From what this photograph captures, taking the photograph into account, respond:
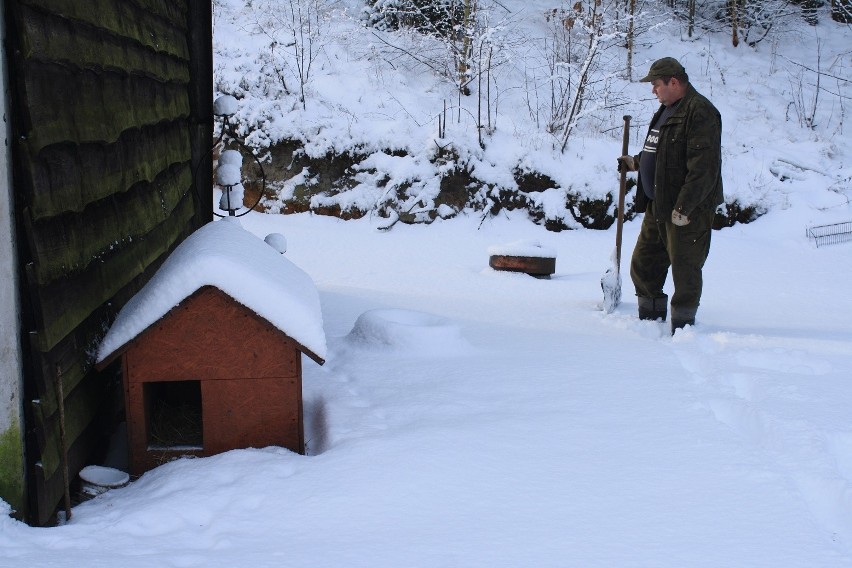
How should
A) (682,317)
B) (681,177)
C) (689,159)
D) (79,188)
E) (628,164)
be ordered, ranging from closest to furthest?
(79,188) < (689,159) < (681,177) < (682,317) < (628,164)

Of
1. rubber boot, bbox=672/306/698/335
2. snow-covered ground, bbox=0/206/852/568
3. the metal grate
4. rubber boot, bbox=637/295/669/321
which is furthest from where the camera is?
the metal grate

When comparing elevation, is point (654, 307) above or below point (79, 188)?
below

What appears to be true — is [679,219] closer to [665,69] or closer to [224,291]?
[665,69]

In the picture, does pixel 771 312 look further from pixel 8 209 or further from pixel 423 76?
pixel 423 76

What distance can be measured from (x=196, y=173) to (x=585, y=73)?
7133 millimetres

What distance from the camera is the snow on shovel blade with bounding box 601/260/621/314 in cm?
572

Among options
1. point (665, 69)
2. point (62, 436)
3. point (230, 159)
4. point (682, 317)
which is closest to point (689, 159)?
point (665, 69)

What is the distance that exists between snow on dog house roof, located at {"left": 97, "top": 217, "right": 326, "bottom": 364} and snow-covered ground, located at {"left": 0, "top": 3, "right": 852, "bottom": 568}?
1.60ft

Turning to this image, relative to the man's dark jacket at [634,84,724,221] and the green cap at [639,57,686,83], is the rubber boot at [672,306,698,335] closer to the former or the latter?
the man's dark jacket at [634,84,724,221]

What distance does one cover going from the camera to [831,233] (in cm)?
976

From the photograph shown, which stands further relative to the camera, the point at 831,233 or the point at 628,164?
the point at 831,233

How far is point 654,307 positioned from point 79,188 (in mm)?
3885

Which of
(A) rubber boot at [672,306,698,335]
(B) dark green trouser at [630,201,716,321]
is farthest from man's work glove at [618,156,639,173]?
(A) rubber boot at [672,306,698,335]

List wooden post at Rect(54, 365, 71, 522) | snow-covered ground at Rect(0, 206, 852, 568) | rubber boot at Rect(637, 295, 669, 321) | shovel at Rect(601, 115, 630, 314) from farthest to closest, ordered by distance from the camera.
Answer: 1. shovel at Rect(601, 115, 630, 314)
2. rubber boot at Rect(637, 295, 669, 321)
3. wooden post at Rect(54, 365, 71, 522)
4. snow-covered ground at Rect(0, 206, 852, 568)
